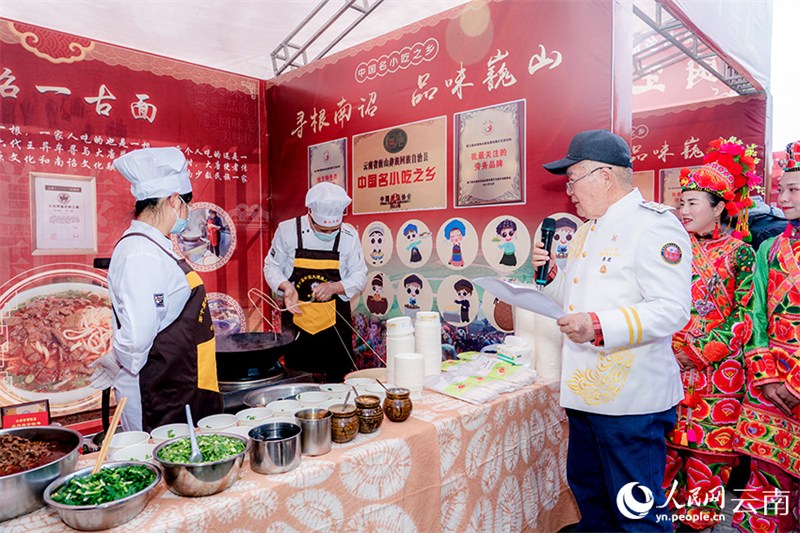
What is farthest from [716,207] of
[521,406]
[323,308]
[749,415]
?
[323,308]

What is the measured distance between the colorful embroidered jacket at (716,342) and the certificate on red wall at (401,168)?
5.92ft

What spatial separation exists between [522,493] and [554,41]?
260cm

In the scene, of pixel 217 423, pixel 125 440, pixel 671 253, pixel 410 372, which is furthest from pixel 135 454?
pixel 671 253

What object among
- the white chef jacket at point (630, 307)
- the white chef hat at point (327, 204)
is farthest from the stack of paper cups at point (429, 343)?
the white chef hat at point (327, 204)

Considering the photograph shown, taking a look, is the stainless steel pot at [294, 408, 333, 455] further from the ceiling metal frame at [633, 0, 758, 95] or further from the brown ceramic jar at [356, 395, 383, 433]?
the ceiling metal frame at [633, 0, 758, 95]

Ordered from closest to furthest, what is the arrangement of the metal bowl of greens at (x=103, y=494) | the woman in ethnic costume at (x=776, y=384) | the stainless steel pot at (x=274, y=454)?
1. the metal bowl of greens at (x=103, y=494)
2. the stainless steel pot at (x=274, y=454)
3. the woman in ethnic costume at (x=776, y=384)

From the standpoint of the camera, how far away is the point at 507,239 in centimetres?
345

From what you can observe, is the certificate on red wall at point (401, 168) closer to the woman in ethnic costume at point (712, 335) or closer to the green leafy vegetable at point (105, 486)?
the woman in ethnic costume at point (712, 335)

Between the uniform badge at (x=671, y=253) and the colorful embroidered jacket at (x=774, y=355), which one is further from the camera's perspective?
the colorful embroidered jacket at (x=774, y=355)

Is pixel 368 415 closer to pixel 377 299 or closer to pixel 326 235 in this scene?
pixel 326 235

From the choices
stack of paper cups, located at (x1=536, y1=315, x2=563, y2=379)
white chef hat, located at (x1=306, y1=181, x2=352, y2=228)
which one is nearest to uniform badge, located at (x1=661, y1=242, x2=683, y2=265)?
stack of paper cups, located at (x1=536, y1=315, x2=563, y2=379)

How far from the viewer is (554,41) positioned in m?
3.16

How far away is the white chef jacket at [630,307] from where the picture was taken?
71.3 inches

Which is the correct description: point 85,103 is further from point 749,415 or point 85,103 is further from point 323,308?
point 749,415
